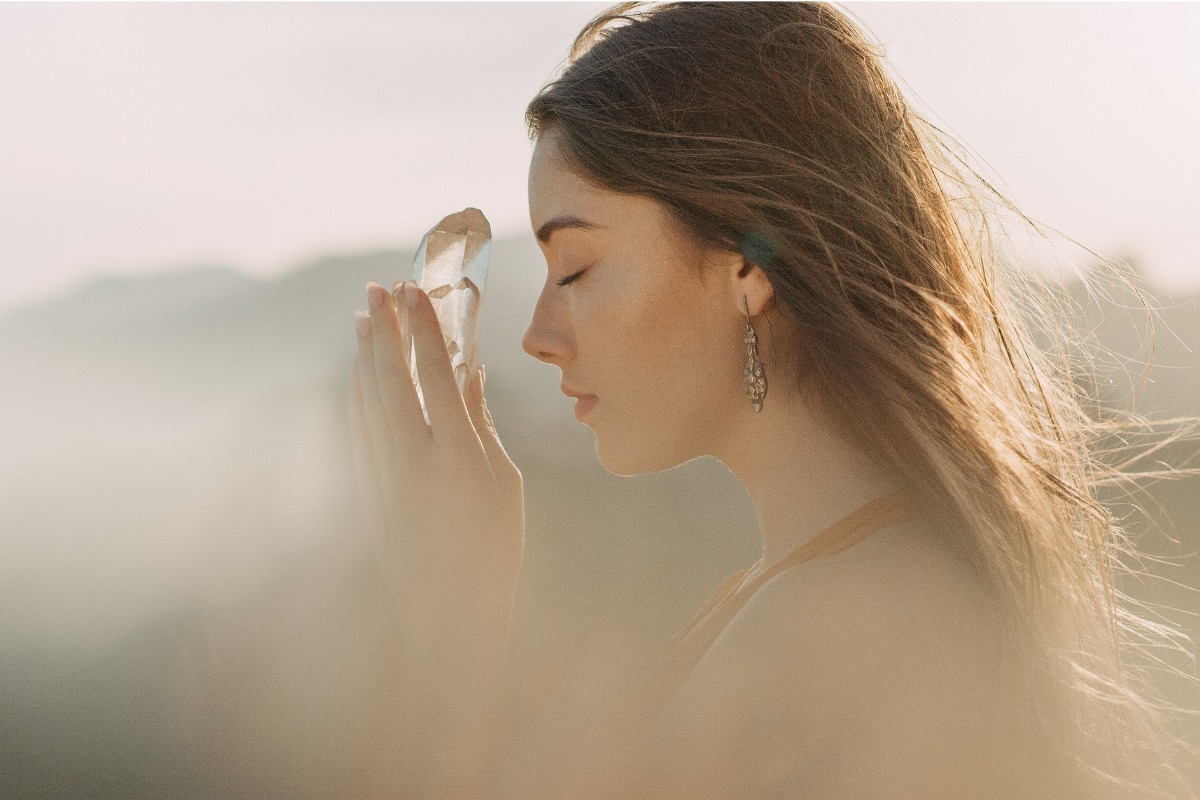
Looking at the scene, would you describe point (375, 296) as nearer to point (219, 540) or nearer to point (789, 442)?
point (789, 442)

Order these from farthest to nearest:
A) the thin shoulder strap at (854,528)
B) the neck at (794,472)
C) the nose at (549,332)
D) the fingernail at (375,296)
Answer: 1. the nose at (549,332)
2. the fingernail at (375,296)
3. the neck at (794,472)
4. the thin shoulder strap at (854,528)

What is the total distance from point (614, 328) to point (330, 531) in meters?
10.1

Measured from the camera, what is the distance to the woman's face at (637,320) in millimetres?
1932

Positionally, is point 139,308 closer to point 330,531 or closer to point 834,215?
point 330,531

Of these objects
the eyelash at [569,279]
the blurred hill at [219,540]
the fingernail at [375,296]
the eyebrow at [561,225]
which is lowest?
the blurred hill at [219,540]

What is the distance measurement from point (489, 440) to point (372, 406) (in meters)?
0.24

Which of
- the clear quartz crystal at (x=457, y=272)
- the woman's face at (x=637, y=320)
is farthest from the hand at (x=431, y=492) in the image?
the woman's face at (x=637, y=320)

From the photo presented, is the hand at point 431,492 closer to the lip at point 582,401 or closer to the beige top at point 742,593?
the lip at point 582,401

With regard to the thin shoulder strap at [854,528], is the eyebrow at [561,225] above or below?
above

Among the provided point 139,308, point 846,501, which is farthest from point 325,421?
point 846,501

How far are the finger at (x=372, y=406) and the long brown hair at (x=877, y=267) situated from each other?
1.65ft

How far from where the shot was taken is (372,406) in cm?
191

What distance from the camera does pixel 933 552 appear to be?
1654 millimetres

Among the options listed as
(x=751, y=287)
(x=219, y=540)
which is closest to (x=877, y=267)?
(x=751, y=287)
